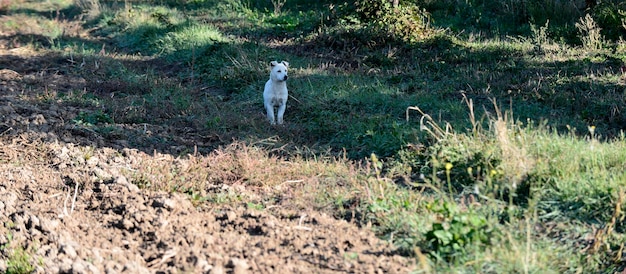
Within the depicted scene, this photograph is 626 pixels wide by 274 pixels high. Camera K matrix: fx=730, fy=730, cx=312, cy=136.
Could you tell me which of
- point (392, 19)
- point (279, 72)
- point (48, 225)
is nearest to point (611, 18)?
point (392, 19)

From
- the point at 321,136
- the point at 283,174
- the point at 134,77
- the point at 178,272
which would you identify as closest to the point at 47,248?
the point at 178,272

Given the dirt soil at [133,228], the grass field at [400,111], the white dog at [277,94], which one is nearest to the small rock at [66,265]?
the dirt soil at [133,228]

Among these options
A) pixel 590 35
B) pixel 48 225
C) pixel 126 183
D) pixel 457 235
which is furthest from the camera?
pixel 590 35

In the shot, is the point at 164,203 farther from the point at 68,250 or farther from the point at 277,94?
the point at 277,94

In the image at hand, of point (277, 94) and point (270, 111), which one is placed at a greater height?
point (277, 94)

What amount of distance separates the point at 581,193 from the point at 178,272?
325cm

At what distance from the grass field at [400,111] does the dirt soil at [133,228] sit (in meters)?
0.30

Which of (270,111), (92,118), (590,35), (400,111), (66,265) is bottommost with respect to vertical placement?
(92,118)

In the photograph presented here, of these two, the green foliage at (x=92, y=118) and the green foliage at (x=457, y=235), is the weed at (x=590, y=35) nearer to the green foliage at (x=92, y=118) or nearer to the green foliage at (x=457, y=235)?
the green foliage at (x=92, y=118)

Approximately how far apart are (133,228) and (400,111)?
468 cm

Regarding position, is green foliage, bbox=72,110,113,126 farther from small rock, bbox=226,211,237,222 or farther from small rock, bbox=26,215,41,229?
small rock, bbox=226,211,237,222

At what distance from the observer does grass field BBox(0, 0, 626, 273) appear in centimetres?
556

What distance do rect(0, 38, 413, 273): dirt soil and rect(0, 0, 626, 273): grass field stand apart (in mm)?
296

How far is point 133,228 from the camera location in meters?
5.97
